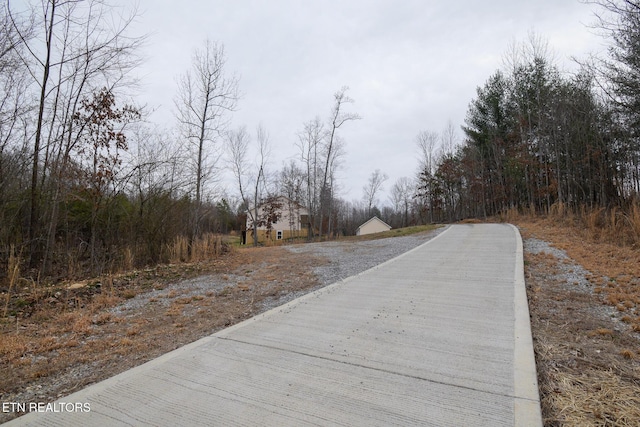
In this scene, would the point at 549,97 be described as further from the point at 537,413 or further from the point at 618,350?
the point at 537,413

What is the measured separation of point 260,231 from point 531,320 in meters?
39.0

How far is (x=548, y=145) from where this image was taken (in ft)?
59.8

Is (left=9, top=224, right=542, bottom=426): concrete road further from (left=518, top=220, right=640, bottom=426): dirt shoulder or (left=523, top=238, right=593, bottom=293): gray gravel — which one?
(left=523, top=238, right=593, bottom=293): gray gravel

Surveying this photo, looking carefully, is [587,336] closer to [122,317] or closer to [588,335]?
[588,335]

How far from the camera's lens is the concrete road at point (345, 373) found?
2217mm

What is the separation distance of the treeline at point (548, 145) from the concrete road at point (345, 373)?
906 cm

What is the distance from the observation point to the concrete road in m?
2.22

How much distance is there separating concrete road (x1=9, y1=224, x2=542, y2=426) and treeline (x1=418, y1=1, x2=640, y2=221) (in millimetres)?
9057

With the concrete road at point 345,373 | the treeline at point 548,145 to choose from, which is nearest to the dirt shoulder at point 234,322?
the concrete road at point 345,373

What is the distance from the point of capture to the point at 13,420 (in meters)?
2.24

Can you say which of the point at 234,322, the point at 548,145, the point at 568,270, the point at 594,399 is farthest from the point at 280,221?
the point at 594,399

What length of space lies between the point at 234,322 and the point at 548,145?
1983 cm

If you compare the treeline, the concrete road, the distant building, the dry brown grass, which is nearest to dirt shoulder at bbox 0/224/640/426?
the dry brown grass

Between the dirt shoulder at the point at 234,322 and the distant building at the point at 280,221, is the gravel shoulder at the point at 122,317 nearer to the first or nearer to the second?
the dirt shoulder at the point at 234,322
